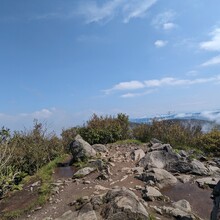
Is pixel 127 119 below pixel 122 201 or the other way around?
the other way around

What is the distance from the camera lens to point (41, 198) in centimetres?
1003

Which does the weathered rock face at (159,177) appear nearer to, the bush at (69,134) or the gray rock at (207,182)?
the gray rock at (207,182)

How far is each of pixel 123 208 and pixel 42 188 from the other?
401 cm

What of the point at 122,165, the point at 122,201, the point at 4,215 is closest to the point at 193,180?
the point at 122,165

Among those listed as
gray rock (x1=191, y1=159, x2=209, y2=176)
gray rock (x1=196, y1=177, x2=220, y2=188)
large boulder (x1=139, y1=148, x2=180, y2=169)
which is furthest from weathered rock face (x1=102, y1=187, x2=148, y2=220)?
gray rock (x1=191, y1=159, x2=209, y2=176)

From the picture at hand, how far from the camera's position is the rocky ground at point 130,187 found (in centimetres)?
838

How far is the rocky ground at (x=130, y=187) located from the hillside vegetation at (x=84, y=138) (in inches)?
57.0

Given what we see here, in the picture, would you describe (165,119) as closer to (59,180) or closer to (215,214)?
(59,180)

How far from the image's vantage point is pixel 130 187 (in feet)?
35.4

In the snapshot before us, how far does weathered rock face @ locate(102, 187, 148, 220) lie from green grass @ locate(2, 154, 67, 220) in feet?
7.93

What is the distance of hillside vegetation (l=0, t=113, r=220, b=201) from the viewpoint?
1336cm

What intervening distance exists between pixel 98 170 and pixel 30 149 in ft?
12.4

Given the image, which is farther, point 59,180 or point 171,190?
point 59,180

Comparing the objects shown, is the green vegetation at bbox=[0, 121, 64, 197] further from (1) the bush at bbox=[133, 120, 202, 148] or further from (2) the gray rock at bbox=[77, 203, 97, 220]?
(1) the bush at bbox=[133, 120, 202, 148]
